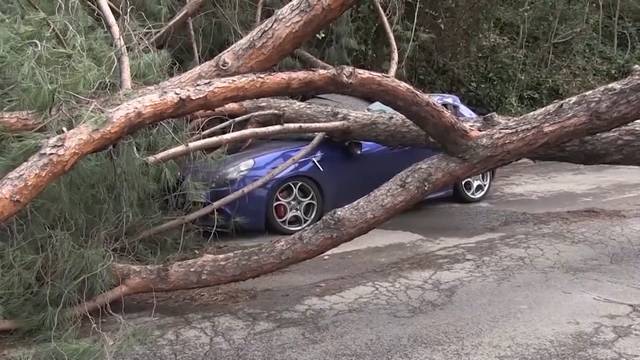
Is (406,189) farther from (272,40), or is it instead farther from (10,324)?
(10,324)

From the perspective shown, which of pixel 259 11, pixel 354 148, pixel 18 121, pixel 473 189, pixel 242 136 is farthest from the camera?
pixel 473 189

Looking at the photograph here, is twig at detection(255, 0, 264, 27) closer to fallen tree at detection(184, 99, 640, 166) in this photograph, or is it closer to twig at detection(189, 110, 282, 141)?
fallen tree at detection(184, 99, 640, 166)

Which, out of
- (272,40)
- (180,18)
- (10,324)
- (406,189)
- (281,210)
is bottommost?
(10,324)

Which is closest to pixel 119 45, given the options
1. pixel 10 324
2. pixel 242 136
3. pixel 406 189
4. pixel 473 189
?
pixel 242 136

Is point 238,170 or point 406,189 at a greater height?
point 238,170

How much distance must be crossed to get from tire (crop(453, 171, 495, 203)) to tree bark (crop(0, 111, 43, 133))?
222 inches

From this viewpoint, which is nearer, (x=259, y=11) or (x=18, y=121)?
(x=18, y=121)

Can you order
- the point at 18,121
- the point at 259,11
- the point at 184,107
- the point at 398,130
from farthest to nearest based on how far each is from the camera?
1. the point at 259,11
2. the point at 398,130
3. the point at 18,121
4. the point at 184,107

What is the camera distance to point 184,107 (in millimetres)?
4488

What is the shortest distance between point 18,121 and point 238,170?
282 centimetres

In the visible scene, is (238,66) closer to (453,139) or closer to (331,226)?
(331,226)

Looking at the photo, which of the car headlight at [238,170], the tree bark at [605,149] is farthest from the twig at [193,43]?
the tree bark at [605,149]

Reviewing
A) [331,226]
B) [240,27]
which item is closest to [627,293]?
[331,226]

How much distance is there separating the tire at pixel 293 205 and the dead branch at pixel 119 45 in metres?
2.33
